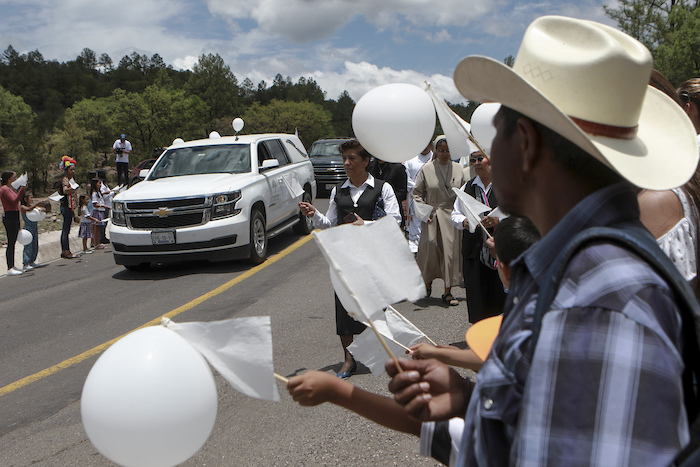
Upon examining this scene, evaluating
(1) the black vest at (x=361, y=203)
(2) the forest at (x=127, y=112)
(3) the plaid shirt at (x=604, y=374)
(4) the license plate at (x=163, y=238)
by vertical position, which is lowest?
(2) the forest at (x=127, y=112)

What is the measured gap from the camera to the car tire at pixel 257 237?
30.5ft

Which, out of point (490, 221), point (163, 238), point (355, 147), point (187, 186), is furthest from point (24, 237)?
point (490, 221)

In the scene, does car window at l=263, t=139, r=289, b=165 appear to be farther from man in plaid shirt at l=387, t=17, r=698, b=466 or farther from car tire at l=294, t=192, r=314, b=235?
man in plaid shirt at l=387, t=17, r=698, b=466

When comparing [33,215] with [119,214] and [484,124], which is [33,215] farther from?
[484,124]

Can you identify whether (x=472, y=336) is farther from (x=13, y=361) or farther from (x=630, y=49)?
(x=13, y=361)

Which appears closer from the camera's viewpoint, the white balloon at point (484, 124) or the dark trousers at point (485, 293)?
the white balloon at point (484, 124)

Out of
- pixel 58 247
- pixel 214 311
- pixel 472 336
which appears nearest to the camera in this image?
pixel 472 336

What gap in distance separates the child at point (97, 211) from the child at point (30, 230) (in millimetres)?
1749

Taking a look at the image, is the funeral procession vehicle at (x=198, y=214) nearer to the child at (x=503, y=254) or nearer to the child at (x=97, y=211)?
the child at (x=97, y=211)

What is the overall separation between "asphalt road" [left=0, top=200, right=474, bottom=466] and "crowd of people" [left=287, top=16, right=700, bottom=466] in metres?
2.13

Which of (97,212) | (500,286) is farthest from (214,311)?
(97,212)

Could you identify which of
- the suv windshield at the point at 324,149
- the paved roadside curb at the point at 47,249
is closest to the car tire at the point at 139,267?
the paved roadside curb at the point at 47,249

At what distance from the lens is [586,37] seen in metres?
1.18

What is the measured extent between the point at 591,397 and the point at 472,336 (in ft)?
2.92
